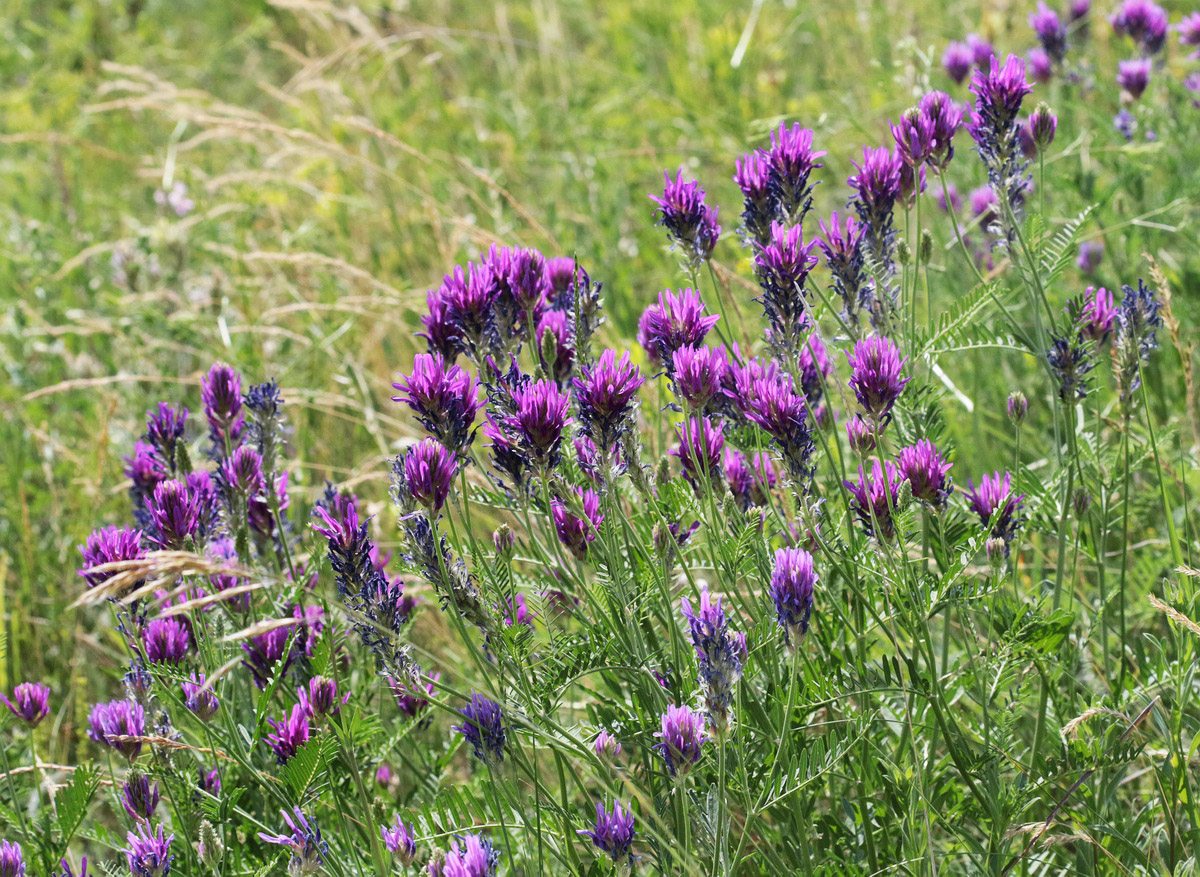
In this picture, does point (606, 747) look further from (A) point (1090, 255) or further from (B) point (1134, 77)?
(B) point (1134, 77)

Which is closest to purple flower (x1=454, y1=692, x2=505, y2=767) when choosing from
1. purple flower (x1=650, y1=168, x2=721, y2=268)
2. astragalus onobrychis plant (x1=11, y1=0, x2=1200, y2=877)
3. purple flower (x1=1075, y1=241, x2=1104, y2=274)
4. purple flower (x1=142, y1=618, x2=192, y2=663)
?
astragalus onobrychis plant (x1=11, y1=0, x2=1200, y2=877)

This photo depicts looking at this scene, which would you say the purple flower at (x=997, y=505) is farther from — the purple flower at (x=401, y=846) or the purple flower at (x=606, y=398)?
the purple flower at (x=401, y=846)

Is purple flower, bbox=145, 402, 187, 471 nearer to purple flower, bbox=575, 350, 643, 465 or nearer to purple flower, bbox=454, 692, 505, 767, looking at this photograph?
purple flower, bbox=454, 692, 505, 767

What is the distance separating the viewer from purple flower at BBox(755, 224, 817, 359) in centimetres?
166

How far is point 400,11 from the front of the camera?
6504 mm

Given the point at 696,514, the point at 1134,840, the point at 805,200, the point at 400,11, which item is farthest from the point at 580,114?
the point at 1134,840

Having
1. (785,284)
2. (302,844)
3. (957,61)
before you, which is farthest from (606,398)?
(957,61)

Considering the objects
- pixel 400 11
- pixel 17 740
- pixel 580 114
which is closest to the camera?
pixel 17 740

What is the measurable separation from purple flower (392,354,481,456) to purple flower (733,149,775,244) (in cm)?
55

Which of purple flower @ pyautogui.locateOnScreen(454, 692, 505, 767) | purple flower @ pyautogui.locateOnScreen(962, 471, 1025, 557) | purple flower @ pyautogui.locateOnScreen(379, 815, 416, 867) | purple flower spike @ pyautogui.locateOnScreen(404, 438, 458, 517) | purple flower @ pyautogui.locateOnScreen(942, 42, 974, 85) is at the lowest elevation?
purple flower @ pyautogui.locateOnScreen(379, 815, 416, 867)

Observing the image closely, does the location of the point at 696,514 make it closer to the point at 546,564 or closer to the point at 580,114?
the point at 546,564

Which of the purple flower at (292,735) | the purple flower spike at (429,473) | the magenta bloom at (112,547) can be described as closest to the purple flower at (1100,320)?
the purple flower spike at (429,473)

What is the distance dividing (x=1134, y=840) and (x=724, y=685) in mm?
866

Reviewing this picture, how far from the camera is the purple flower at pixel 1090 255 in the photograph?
3.18 metres
